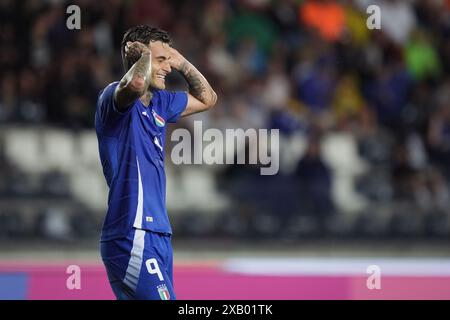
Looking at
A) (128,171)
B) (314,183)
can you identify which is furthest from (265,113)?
(128,171)

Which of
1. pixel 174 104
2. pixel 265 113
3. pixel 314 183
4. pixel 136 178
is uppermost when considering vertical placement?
pixel 265 113

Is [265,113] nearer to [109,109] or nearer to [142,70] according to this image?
[109,109]

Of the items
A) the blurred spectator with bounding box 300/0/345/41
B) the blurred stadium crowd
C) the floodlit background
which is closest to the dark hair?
the floodlit background

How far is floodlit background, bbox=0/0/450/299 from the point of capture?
11430mm

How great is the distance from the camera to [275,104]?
1253 cm

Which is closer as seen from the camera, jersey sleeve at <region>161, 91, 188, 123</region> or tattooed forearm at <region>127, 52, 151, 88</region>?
tattooed forearm at <region>127, 52, 151, 88</region>

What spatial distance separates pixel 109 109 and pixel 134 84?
0.28 meters

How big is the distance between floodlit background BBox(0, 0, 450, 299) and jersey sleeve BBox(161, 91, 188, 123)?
3798 millimetres

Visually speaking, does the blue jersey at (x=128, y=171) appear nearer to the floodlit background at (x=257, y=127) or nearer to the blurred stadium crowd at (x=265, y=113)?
the floodlit background at (x=257, y=127)

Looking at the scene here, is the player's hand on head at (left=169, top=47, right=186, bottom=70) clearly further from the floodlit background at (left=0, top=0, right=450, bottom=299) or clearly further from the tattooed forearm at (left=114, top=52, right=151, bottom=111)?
the floodlit background at (left=0, top=0, right=450, bottom=299)

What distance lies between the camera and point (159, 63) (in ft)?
19.8

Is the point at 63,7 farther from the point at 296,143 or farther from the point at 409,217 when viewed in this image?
the point at 409,217

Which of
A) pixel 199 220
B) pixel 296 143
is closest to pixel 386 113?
pixel 296 143

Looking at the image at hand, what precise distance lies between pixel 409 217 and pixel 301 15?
9.28ft
